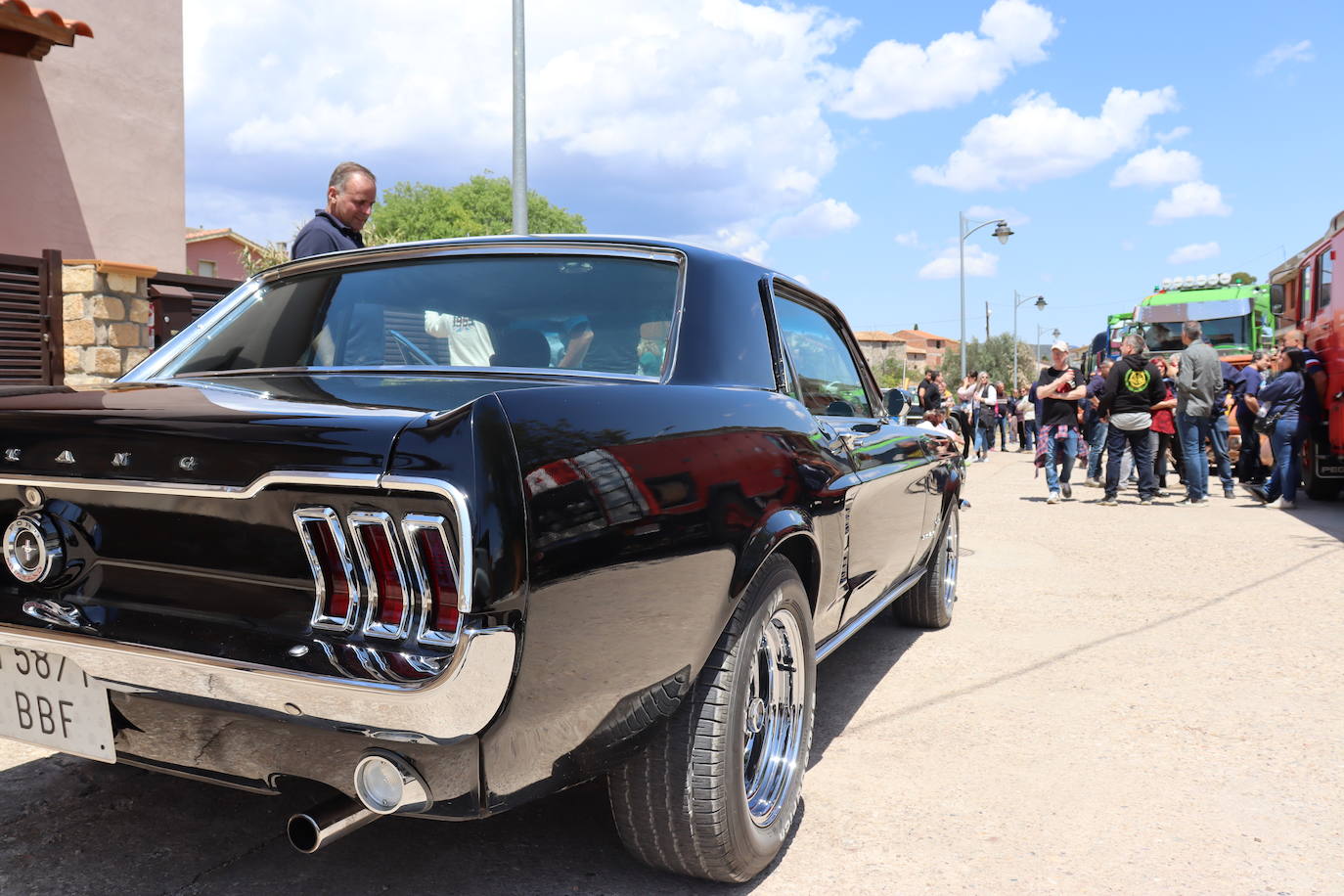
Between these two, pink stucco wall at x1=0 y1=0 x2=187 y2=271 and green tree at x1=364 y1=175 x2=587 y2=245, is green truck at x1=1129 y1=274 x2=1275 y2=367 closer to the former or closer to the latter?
pink stucco wall at x1=0 y1=0 x2=187 y2=271

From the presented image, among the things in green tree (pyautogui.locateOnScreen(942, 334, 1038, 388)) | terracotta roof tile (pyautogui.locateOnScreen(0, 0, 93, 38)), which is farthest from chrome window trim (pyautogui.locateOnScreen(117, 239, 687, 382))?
green tree (pyautogui.locateOnScreen(942, 334, 1038, 388))

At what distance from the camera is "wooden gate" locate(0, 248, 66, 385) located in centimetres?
705

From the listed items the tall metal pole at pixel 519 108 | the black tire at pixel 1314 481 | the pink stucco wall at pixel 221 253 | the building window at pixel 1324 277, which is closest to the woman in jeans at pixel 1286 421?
the black tire at pixel 1314 481

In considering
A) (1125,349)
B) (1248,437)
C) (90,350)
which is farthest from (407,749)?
(1248,437)

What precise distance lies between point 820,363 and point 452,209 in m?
66.1

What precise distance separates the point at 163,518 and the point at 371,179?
365 cm

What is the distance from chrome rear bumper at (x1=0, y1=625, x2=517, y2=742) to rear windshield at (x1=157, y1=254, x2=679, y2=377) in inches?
40.8

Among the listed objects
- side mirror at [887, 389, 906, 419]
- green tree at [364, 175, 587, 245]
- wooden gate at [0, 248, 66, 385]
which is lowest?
side mirror at [887, 389, 906, 419]

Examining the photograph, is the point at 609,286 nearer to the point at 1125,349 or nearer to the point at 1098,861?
the point at 1098,861

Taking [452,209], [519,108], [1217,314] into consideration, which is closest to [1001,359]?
[452,209]

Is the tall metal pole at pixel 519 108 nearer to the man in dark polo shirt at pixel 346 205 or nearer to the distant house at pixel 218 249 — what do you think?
the man in dark polo shirt at pixel 346 205

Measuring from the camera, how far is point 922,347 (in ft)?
518

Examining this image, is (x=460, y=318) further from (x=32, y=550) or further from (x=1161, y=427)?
(x=1161, y=427)

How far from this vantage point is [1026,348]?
94.8 m
